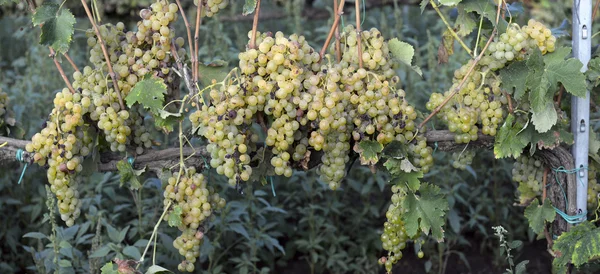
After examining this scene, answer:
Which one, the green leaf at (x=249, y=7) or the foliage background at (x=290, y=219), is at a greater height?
the green leaf at (x=249, y=7)

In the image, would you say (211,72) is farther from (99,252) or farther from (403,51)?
(99,252)

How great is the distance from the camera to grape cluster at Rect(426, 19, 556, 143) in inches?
78.4

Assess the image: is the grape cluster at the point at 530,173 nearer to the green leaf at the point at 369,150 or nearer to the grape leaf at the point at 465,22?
the grape leaf at the point at 465,22

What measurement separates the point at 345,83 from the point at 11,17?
4.89 meters

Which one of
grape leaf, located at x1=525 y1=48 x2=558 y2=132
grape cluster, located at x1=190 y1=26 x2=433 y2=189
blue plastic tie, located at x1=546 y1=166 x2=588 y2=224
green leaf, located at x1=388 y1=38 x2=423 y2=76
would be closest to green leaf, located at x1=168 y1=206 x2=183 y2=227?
grape cluster, located at x1=190 y1=26 x2=433 y2=189

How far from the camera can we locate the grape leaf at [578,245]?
2051 mm

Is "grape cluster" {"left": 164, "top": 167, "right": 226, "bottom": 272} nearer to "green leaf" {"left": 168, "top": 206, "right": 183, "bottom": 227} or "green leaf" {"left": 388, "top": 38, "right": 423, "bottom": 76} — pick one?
"green leaf" {"left": 168, "top": 206, "right": 183, "bottom": 227}

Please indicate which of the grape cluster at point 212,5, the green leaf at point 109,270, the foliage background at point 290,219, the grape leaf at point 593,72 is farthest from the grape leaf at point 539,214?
the green leaf at point 109,270

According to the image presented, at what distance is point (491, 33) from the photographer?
2148 mm

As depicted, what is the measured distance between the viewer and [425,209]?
2.05 m

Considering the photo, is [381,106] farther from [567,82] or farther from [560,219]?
[560,219]

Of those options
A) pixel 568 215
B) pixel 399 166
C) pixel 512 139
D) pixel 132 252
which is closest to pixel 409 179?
pixel 399 166

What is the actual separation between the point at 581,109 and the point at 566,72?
0.26 m

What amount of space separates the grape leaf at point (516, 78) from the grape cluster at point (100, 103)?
2.94 ft
